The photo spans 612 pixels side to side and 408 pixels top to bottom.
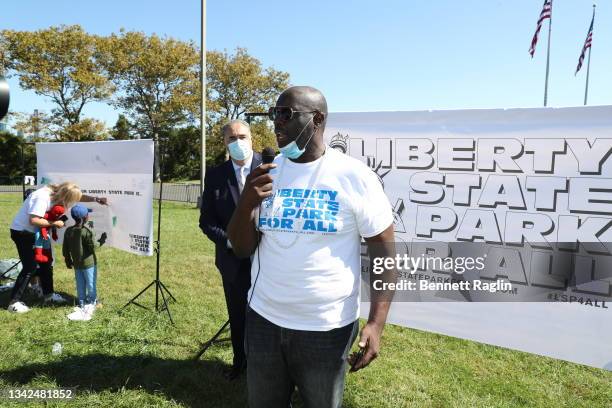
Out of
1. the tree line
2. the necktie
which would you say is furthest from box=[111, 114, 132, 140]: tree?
the necktie

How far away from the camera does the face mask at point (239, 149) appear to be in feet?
11.1

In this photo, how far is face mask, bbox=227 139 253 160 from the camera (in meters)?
3.40

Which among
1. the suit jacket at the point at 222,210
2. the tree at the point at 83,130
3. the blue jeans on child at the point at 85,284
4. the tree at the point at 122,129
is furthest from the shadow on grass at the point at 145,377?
the tree at the point at 122,129

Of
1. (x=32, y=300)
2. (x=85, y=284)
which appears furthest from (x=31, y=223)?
(x=32, y=300)

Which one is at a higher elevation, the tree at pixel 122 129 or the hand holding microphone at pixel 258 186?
the tree at pixel 122 129

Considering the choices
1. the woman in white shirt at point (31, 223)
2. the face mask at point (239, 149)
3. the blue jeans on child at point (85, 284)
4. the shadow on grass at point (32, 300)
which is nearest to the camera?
the face mask at point (239, 149)

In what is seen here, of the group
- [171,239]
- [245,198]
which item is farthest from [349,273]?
[171,239]

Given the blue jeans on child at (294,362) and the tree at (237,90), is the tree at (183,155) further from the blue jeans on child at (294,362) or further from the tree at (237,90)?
the blue jeans on child at (294,362)

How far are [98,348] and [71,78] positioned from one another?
27666 mm

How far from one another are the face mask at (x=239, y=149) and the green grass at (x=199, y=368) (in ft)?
6.31

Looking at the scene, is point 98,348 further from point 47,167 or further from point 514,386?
point 514,386

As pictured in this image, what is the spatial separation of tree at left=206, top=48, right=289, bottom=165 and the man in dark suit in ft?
89.6

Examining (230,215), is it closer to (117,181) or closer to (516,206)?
(516,206)

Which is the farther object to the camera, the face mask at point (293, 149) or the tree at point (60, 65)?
the tree at point (60, 65)
